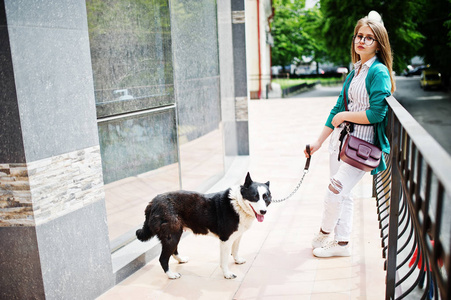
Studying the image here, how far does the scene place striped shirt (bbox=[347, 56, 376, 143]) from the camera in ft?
12.9

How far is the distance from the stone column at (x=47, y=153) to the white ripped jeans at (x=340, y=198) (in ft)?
7.19

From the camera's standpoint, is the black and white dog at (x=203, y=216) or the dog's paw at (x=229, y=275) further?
the dog's paw at (x=229, y=275)

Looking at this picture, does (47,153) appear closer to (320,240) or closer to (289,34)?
(320,240)

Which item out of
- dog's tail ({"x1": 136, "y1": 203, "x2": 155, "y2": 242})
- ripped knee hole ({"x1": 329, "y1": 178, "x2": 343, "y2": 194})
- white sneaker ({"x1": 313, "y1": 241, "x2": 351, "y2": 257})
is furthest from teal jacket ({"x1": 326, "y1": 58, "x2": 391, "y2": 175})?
dog's tail ({"x1": 136, "y1": 203, "x2": 155, "y2": 242})

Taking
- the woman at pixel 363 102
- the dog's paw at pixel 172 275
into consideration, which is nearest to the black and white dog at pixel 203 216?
the dog's paw at pixel 172 275

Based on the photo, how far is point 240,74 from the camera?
950 cm

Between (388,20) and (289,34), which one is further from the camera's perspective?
(289,34)

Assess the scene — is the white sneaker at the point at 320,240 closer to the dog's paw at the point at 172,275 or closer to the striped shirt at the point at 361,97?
the striped shirt at the point at 361,97

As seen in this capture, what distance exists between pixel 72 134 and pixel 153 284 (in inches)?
63.7

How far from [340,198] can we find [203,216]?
1.32 m

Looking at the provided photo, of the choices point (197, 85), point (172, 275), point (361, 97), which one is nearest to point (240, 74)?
point (197, 85)

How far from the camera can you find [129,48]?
194 inches

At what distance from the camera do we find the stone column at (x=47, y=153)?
3080mm

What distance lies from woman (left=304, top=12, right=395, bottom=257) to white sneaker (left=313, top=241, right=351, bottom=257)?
30cm
